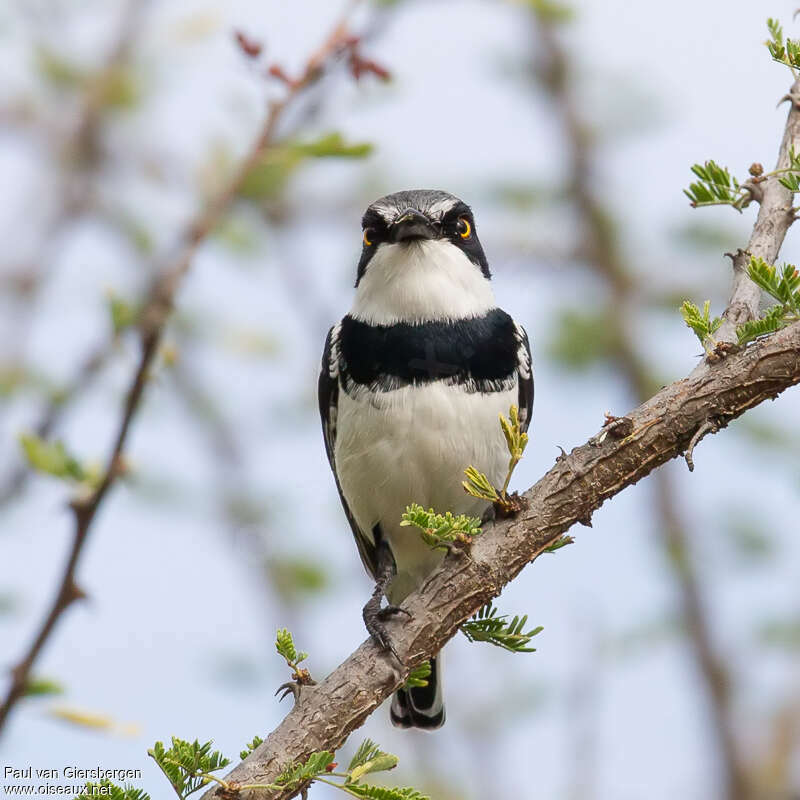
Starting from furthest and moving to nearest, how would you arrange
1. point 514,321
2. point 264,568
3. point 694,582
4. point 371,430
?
1. point 694,582
2. point 264,568
3. point 514,321
4. point 371,430

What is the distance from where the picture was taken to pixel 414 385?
430 centimetres

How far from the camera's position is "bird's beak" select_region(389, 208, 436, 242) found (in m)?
4.62

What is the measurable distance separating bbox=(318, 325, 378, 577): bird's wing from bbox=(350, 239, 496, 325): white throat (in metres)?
0.18

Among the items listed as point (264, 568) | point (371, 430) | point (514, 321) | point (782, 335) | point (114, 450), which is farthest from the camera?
point (264, 568)

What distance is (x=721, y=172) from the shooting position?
3.04m

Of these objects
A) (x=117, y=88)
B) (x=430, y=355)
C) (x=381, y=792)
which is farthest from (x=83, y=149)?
(x=381, y=792)

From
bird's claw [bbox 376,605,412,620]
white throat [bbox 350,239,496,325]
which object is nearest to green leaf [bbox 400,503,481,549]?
bird's claw [bbox 376,605,412,620]

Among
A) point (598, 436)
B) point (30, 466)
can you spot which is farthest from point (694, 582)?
point (30, 466)

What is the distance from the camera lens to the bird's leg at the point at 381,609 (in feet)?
9.75

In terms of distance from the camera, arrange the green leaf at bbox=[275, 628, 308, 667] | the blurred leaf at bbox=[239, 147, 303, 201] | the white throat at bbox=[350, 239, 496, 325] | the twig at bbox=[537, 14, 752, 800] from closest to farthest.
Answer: the green leaf at bbox=[275, 628, 308, 667], the blurred leaf at bbox=[239, 147, 303, 201], the white throat at bbox=[350, 239, 496, 325], the twig at bbox=[537, 14, 752, 800]

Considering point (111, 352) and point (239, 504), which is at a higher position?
point (239, 504)

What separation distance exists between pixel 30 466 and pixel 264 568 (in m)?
3.45

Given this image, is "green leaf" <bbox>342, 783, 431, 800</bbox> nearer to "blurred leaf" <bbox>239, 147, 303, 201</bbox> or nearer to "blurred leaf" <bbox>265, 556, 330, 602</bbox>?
"blurred leaf" <bbox>239, 147, 303, 201</bbox>

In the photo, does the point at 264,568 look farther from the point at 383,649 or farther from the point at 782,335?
the point at 782,335
